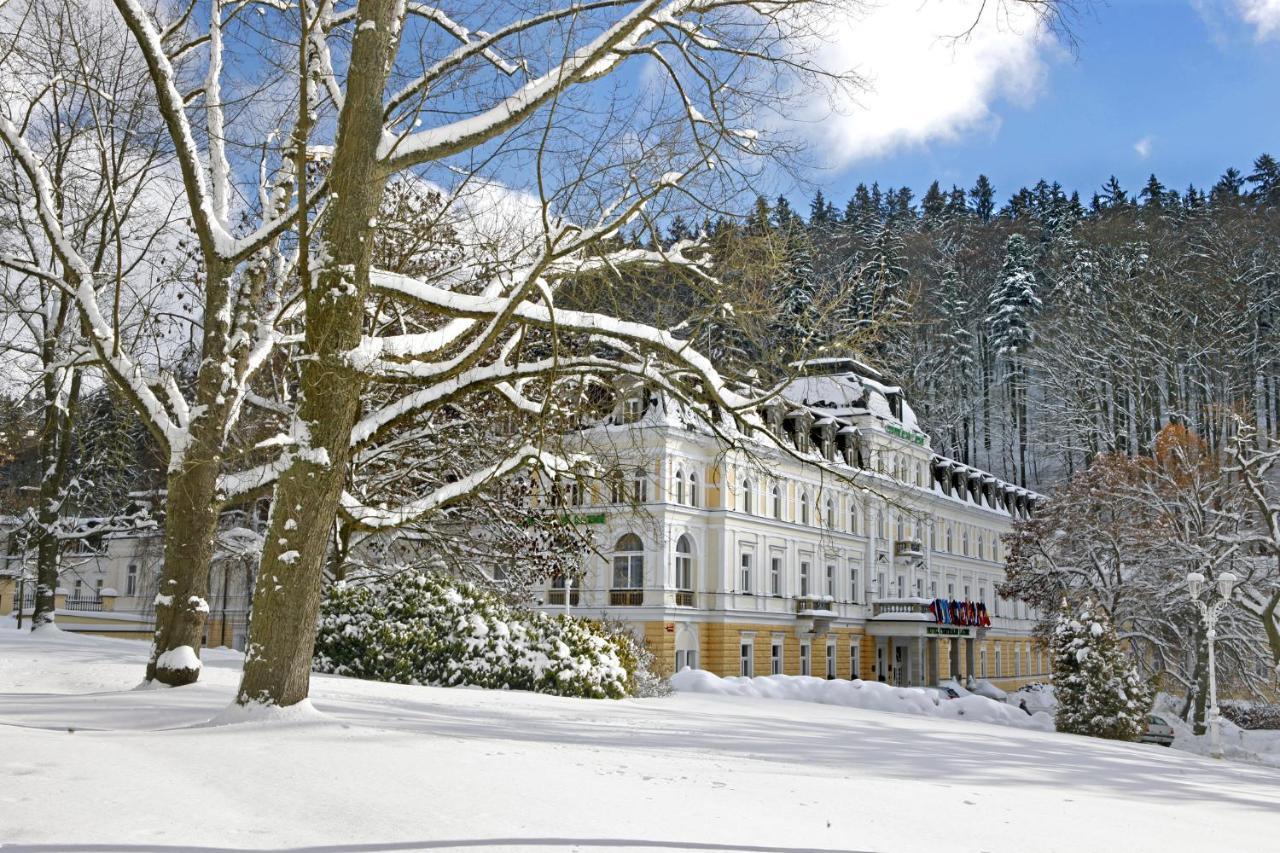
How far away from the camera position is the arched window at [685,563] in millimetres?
44281

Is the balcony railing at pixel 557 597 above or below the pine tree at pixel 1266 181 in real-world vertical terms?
below

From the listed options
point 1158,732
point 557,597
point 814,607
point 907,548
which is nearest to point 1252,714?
point 1158,732

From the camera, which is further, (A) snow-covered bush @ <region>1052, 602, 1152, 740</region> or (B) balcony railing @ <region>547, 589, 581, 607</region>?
(B) balcony railing @ <region>547, 589, 581, 607</region>

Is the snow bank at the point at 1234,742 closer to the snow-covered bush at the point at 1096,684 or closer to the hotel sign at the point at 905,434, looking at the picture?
the snow-covered bush at the point at 1096,684

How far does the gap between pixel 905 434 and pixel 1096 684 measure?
31.1 m

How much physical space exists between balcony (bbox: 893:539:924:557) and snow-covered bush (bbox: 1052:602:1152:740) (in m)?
30.5

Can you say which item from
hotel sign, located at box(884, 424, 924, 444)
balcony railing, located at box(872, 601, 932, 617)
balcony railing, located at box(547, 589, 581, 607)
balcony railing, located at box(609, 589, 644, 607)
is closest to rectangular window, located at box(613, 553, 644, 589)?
balcony railing, located at box(609, 589, 644, 607)

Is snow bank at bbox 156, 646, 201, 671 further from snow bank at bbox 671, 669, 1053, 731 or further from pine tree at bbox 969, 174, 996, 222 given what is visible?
pine tree at bbox 969, 174, 996, 222

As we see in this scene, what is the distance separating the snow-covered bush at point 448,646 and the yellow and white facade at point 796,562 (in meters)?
15.9

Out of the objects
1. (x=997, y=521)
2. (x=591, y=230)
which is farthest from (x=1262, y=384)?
(x=591, y=230)

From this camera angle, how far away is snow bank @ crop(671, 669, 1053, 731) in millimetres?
22911

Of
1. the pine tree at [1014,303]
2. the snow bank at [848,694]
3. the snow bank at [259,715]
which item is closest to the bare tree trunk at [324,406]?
the snow bank at [259,715]

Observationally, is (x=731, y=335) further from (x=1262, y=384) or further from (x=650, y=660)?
(x=1262, y=384)

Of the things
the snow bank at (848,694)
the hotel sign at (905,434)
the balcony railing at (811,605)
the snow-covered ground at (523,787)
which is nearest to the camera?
the snow-covered ground at (523,787)
